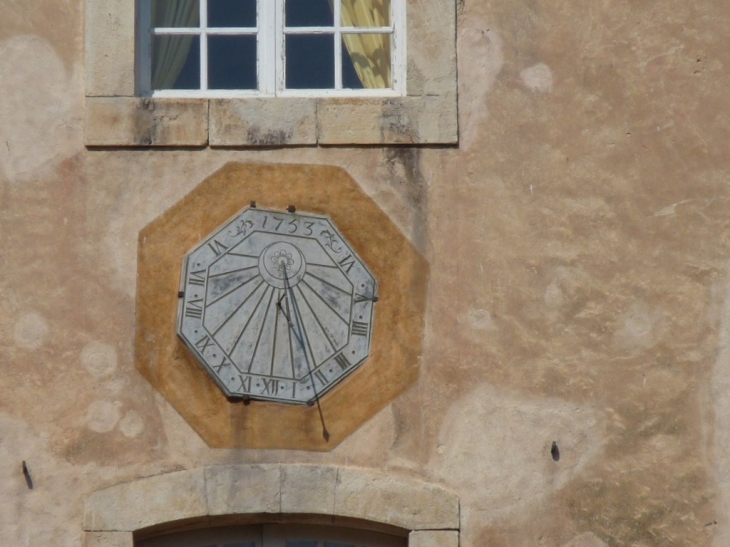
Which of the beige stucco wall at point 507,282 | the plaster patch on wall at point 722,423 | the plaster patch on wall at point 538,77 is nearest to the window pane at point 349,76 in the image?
the beige stucco wall at point 507,282

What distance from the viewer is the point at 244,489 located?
9.05 metres

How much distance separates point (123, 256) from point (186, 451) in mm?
946

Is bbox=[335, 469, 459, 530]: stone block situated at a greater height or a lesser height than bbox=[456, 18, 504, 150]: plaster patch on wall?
lesser

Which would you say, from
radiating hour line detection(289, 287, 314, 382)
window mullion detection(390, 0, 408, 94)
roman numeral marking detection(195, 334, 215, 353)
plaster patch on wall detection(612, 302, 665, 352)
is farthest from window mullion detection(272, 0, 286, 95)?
plaster patch on wall detection(612, 302, 665, 352)

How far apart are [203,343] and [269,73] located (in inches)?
53.4

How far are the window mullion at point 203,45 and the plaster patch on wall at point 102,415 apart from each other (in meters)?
1.58

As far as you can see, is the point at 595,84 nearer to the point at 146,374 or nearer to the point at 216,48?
the point at 216,48

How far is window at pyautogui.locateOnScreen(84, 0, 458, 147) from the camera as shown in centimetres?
946

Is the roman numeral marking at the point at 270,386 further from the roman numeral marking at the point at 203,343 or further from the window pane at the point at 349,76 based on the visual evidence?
the window pane at the point at 349,76

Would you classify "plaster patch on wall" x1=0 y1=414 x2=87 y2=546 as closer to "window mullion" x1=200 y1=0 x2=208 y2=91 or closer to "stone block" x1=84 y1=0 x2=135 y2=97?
"stone block" x1=84 y1=0 x2=135 y2=97

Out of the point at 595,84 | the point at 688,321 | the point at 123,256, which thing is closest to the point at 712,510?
the point at 688,321

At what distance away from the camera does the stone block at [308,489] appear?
29.6 feet

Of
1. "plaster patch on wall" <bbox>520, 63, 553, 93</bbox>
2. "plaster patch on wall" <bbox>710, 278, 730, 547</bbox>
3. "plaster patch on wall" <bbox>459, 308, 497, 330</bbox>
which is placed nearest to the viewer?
"plaster patch on wall" <bbox>710, 278, 730, 547</bbox>

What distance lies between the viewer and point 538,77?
9.58 m
